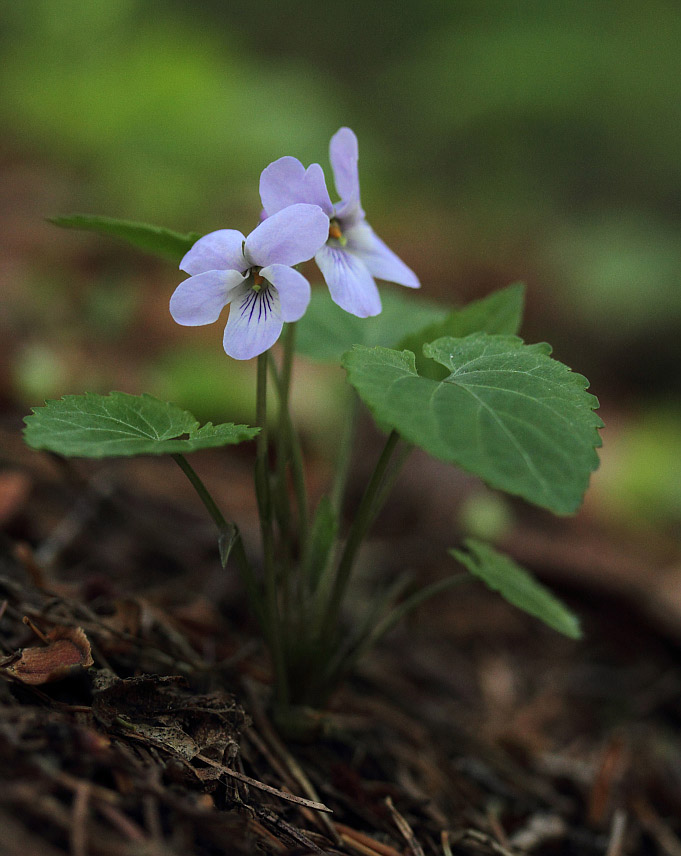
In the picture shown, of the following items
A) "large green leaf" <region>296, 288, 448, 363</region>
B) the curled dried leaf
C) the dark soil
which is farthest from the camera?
"large green leaf" <region>296, 288, 448, 363</region>

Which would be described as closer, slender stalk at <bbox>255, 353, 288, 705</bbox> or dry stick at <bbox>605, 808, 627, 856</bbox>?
slender stalk at <bbox>255, 353, 288, 705</bbox>

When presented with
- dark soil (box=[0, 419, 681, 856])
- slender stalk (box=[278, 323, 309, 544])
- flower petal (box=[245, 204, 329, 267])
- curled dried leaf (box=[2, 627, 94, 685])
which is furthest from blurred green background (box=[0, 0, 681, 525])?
flower petal (box=[245, 204, 329, 267])

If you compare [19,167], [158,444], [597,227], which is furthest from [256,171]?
[158,444]

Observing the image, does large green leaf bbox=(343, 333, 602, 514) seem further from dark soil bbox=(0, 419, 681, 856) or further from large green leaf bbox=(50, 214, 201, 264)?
dark soil bbox=(0, 419, 681, 856)

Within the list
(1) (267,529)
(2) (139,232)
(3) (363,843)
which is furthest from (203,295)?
(3) (363,843)

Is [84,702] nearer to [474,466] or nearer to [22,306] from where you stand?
[474,466]

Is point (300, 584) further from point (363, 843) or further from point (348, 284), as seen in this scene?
point (348, 284)
